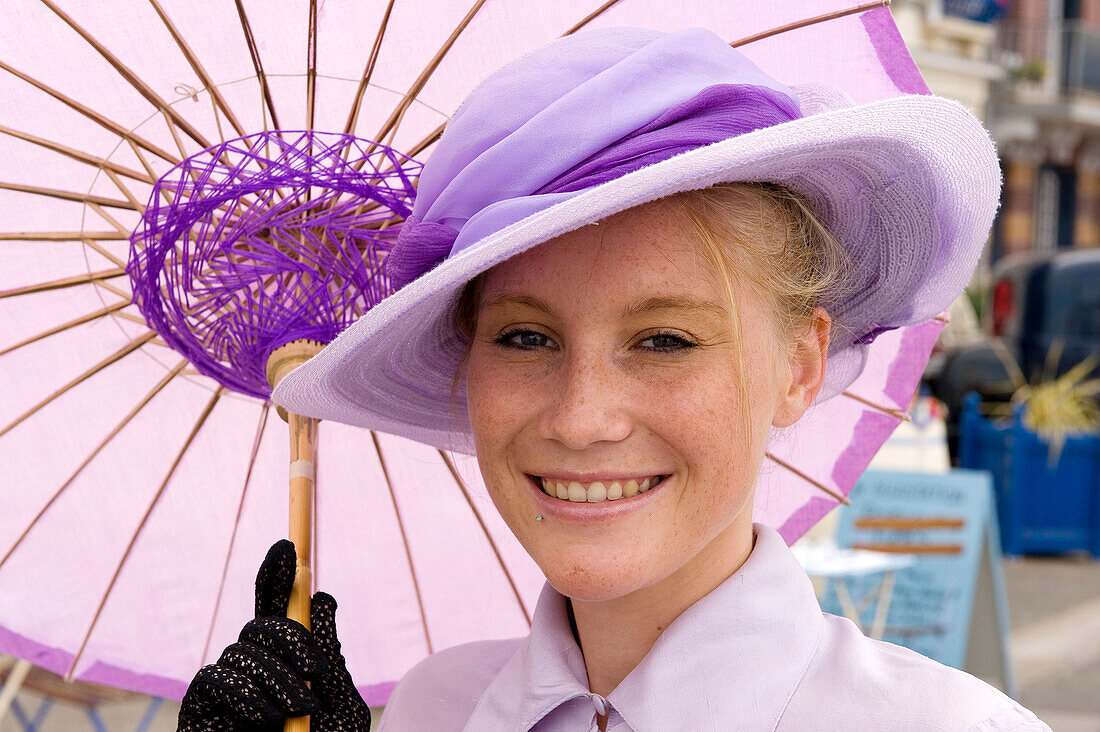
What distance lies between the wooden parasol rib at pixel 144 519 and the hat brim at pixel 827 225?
312 mm

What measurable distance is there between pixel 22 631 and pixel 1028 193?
22.9 metres

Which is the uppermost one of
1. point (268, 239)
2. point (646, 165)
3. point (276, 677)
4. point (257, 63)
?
point (257, 63)

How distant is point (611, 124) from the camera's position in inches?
51.6

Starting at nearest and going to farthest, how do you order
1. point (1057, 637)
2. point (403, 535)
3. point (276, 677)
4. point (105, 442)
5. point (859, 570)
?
1. point (276, 677)
2. point (105, 442)
3. point (403, 535)
4. point (859, 570)
5. point (1057, 637)

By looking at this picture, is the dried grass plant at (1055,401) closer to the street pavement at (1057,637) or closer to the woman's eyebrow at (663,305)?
the street pavement at (1057,637)

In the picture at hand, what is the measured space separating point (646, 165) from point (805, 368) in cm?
42

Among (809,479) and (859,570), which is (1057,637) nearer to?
(859,570)

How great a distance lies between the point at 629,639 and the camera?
152cm

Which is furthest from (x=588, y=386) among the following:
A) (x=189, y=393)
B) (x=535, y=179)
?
(x=189, y=393)

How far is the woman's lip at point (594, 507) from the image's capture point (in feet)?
A: 4.46

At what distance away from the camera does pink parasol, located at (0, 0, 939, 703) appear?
1.65m

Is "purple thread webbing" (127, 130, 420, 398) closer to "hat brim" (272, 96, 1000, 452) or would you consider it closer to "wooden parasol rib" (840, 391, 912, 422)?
"hat brim" (272, 96, 1000, 452)

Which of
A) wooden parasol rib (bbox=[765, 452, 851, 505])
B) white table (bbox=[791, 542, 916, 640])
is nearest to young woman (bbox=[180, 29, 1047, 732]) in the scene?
wooden parasol rib (bbox=[765, 452, 851, 505])

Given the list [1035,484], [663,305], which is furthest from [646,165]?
[1035,484]
